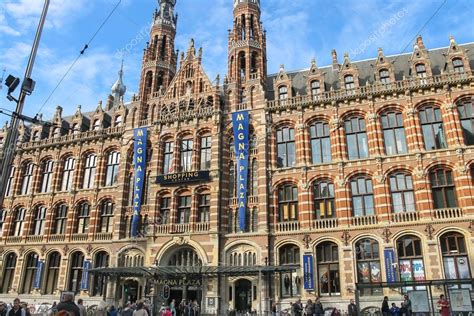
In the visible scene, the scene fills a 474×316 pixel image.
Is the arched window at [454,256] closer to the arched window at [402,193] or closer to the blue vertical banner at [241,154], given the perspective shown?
the arched window at [402,193]

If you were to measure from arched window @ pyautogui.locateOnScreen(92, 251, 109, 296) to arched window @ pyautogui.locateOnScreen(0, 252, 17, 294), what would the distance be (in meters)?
9.38

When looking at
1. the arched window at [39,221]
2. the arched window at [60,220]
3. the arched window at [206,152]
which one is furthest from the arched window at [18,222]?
the arched window at [206,152]

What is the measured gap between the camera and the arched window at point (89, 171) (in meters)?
36.8

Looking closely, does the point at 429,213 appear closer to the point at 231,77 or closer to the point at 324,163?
the point at 324,163

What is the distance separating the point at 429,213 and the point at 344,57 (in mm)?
14079

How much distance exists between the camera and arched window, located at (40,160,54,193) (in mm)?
38500

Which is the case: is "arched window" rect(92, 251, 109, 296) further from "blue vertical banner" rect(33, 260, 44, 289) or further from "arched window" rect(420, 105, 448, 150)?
"arched window" rect(420, 105, 448, 150)

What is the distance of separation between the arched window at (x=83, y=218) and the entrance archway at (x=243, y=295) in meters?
15.4

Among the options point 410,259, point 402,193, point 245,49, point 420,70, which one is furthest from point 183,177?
point 420,70

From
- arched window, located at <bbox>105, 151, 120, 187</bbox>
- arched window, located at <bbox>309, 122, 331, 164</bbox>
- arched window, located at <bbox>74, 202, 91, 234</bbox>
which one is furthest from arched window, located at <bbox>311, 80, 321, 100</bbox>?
arched window, located at <bbox>74, 202, 91, 234</bbox>

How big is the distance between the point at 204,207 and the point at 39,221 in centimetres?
1789

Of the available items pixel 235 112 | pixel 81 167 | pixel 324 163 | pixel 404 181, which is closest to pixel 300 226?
pixel 324 163

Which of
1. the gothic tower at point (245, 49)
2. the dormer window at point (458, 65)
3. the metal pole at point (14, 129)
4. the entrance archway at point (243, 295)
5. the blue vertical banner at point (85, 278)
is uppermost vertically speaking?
the gothic tower at point (245, 49)

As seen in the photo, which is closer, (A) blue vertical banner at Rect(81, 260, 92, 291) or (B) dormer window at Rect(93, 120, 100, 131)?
(A) blue vertical banner at Rect(81, 260, 92, 291)
